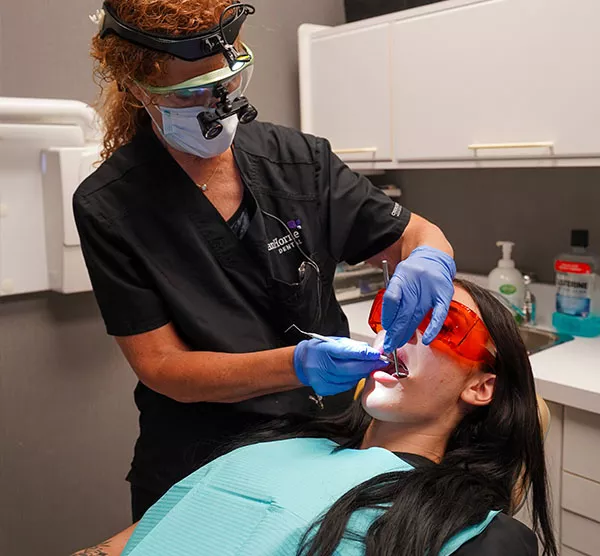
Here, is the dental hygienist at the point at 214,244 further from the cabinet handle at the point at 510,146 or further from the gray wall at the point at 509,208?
the gray wall at the point at 509,208

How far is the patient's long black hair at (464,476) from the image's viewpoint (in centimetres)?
99

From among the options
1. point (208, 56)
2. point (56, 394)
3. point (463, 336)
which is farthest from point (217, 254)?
point (56, 394)

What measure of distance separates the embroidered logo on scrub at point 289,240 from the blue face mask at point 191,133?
216mm

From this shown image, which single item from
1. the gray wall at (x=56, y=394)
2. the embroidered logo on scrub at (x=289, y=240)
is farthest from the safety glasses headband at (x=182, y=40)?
the gray wall at (x=56, y=394)

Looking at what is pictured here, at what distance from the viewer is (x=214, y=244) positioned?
4.68ft

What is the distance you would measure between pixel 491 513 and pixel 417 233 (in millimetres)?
672

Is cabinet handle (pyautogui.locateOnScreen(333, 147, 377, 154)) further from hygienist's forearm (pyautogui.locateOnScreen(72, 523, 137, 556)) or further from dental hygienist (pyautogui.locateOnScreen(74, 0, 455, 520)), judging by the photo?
hygienist's forearm (pyautogui.locateOnScreen(72, 523, 137, 556))

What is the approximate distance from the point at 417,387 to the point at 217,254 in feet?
Result: 1.60

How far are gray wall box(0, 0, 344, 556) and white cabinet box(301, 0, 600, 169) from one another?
857 millimetres

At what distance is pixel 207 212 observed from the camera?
143 centimetres

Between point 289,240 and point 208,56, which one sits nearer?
point 208,56

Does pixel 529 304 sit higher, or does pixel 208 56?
pixel 208 56

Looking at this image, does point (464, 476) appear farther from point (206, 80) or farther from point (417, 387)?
A: point (206, 80)

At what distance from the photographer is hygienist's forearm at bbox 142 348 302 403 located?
48.4 inches
